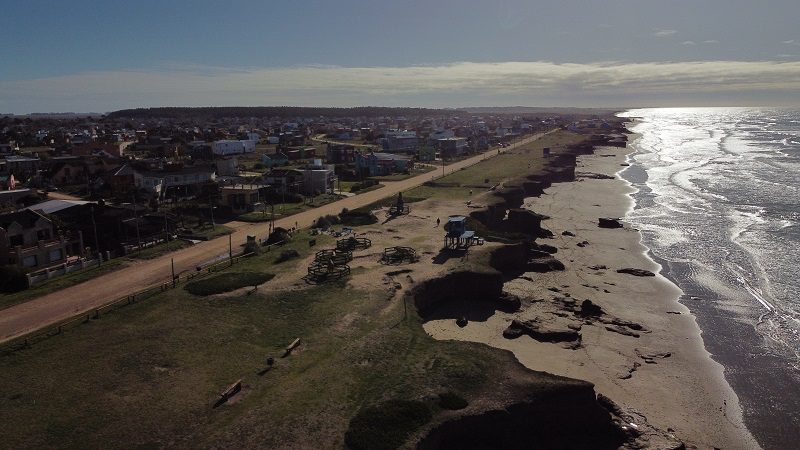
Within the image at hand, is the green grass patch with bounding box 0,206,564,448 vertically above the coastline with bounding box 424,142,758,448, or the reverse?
the green grass patch with bounding box 0,206,564,448

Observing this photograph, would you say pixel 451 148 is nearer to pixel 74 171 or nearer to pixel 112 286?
pixel 74 171

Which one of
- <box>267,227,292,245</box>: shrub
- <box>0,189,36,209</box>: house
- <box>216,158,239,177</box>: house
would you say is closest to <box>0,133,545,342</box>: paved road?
<box>267,227,292,245</box>: shrub

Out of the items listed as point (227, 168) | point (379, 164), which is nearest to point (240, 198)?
point (227, 168)

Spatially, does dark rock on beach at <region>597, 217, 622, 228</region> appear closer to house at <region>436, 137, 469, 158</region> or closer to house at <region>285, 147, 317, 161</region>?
house at <region>436, 137, 469, 158</region>

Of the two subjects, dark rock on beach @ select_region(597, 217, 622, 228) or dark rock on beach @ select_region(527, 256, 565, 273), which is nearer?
dark rock on beach @ select_region(527, 256, 565, 273)

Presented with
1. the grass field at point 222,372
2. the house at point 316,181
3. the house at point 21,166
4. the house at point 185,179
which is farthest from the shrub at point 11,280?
the house at point 21,166

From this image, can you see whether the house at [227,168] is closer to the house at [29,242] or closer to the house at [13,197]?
the house at [13,197]

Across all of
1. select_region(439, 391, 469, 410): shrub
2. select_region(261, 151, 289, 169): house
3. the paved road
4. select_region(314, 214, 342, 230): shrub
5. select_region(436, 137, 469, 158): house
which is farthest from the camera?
select_region(436, 137, 469, 158): house
